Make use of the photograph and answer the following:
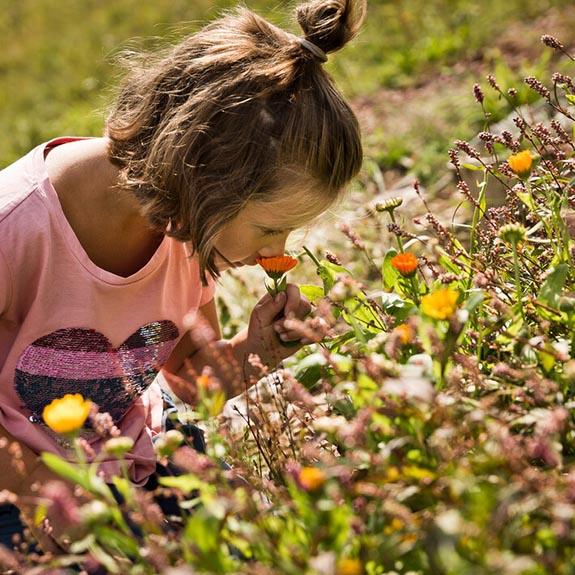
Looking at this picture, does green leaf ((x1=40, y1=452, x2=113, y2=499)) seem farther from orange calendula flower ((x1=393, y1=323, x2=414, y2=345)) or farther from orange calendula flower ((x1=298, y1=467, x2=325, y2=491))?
orange calendula flower ((x1=393, y1=323, x2=414, y2=345))

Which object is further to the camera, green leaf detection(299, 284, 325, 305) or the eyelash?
green leaf detection(299, 284, 325, 305)

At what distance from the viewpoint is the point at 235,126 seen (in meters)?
1.60

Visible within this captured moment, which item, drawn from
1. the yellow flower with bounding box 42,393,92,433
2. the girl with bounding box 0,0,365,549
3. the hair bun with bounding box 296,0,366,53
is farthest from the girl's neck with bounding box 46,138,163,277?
the yellow flower with bounding box 42,393,92,433

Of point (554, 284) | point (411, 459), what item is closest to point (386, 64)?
point (554, 284)

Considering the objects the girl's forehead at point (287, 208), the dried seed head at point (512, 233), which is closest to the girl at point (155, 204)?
the girl's forehead at point (287, 208)

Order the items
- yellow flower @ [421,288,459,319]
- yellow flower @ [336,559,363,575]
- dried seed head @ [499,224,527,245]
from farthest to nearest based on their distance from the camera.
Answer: dried seed head @ [499,224,527,245] < yellow flower @ [421,288,459,319] < yellow flower @ [336,559,363,575]

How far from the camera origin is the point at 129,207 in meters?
1.76

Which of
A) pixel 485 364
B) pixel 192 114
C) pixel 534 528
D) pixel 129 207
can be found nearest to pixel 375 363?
pixel 534 528

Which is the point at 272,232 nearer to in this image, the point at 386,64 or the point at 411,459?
the point at 411,459

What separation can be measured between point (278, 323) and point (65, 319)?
48 centimetres

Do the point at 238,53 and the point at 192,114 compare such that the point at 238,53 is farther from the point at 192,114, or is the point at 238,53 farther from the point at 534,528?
the point at 534,528

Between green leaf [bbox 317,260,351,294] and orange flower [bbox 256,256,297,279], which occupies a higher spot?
orange flower [bbox 256,256,297,279]

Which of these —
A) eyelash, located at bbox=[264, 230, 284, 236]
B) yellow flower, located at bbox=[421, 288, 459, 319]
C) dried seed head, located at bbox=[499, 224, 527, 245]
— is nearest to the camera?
yellow flower, located at bbox=[421, 288, 459, 319]

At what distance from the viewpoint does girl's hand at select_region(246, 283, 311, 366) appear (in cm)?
167
